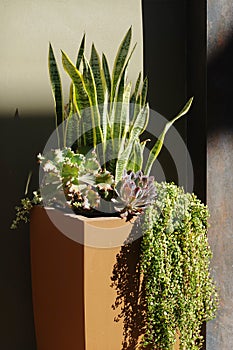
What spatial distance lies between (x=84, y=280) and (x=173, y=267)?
1.03 ft

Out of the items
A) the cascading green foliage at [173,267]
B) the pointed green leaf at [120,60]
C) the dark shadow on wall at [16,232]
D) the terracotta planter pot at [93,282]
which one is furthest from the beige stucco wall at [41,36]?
the cascading green foliage at [173,267]

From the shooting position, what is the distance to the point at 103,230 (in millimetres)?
2057

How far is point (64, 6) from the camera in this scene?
259cm

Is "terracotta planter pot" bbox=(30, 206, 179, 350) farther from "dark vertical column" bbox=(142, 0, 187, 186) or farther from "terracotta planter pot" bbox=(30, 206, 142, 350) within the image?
"dark vertical column" bbox=(142, 0, 187, 186)

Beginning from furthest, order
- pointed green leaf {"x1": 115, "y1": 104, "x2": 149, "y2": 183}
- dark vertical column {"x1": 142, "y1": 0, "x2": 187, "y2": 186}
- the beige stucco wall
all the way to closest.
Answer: dark vertical column {"x1": 142, "y1": 0, "x2": 187, "y2": 186}
the beige stucco wall
pointed green leaf {"x1": 115, "y1": 104, "x2": 149, "y2": 183}

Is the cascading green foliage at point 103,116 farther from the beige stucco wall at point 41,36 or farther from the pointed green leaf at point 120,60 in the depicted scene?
the beige stucco wall at point 41,36

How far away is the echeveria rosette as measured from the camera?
2.09 m

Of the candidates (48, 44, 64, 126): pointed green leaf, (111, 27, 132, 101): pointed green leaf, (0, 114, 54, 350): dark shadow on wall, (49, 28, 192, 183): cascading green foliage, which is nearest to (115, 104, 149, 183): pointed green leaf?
(49, 28, 192, 183): cascading green foliage

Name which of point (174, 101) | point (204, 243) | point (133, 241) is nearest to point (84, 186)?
point (133, 241)

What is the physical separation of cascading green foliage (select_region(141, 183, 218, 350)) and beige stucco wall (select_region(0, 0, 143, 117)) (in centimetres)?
70

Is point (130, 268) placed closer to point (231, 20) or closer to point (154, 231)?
point (154, 231)

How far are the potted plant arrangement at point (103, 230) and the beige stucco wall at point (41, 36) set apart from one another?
0.72ft

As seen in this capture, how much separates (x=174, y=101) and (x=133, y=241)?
0.87 m

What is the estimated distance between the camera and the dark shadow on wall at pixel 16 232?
2549 mm
